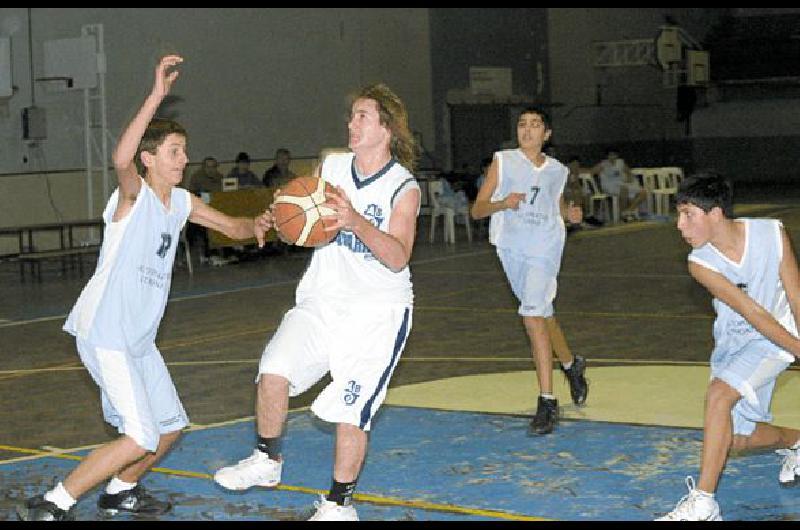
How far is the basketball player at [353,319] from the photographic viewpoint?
225 inches

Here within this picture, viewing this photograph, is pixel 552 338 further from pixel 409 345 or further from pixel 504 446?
pixel 409 345

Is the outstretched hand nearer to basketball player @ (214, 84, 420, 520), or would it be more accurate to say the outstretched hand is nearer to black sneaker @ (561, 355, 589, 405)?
basketball player @ (214, 84, 420, 520)

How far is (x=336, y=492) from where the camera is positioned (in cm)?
570

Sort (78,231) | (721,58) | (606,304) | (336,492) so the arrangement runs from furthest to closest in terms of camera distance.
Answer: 1. (721,58)
2. (78,231)
3. (606,304)
4. (336,492)

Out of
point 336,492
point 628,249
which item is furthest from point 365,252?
point 628,249

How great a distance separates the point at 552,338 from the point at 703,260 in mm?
2850

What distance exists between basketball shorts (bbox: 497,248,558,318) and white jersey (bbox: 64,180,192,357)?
288 cm

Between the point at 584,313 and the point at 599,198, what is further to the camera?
the point at 599,198

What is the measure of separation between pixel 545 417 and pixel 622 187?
20154mm

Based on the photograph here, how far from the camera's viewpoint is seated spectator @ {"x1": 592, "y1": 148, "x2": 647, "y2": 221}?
2739 cm

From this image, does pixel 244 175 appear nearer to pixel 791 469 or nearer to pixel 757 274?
pixel 791 469

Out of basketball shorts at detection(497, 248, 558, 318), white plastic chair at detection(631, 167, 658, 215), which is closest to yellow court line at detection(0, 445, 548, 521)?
basketball shorts at detection(497, 248, 558, 318)

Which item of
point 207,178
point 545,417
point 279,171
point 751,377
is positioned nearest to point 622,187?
point 279,171

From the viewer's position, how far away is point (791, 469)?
638 centimetres
